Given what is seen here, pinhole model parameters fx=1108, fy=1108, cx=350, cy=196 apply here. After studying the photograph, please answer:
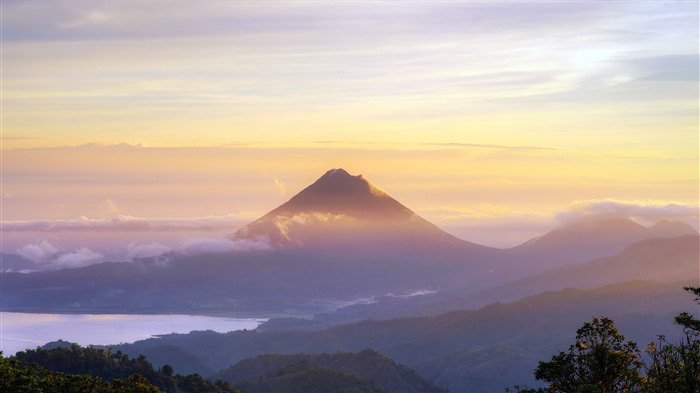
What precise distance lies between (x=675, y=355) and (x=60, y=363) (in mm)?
122413

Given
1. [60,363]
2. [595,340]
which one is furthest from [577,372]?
[60,363]

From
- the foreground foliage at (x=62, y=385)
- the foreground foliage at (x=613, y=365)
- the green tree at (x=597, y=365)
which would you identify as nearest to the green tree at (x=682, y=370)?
the foreground foliage at (x=613, y=365)

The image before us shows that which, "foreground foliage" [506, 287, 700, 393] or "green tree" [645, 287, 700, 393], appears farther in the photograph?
"foreground foliage" [506, 287, 700, 393]

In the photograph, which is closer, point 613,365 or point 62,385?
point 613,365

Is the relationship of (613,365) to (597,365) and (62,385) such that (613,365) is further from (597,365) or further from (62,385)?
(62,385)

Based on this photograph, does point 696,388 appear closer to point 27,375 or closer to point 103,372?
point 27,375

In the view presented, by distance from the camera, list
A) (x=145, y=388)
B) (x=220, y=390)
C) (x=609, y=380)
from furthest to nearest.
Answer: (x=220, y=390), (x=145, y=388), (x=609, y=380)

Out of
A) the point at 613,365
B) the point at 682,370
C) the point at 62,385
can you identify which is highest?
the point at 62,385

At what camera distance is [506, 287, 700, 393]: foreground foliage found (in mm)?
54906

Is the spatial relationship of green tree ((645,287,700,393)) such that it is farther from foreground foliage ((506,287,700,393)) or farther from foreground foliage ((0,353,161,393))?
foreground foliage ((0,353,161,393))

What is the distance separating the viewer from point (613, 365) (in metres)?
57.6

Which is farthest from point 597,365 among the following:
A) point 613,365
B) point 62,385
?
point 62,385

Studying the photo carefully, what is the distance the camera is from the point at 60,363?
16450cm

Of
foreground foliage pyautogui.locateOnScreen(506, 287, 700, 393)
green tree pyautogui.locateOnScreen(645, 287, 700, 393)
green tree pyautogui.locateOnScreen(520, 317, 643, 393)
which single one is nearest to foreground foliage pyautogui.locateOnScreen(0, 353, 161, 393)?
foreground foliage pyautogui.locateOnScreen(506, 287, 700, 393)
